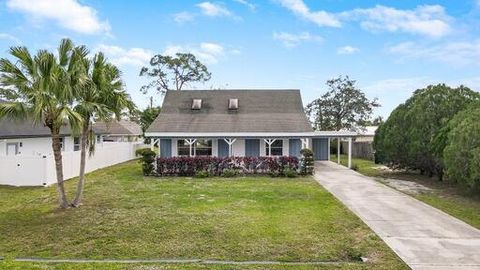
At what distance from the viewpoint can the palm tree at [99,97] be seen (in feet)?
40.3

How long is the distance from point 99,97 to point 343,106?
3727 cm

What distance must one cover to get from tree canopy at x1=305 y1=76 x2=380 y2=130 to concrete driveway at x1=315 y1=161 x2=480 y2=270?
30237mm

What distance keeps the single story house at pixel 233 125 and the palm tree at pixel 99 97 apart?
1014 centimetres

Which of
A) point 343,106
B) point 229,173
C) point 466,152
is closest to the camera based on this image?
point 466,152

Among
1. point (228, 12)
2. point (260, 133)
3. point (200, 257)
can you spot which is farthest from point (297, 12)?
point (200, 257)

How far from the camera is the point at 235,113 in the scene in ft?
88.8

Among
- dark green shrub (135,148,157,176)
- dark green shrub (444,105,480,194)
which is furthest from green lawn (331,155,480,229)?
dark green shrub (135,148,157,176)

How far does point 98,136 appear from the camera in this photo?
117 ft

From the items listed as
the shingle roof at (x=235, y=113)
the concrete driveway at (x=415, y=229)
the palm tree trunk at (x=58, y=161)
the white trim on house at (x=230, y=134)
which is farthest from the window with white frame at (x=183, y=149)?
the palm tree trunk at (x=58, y=161)

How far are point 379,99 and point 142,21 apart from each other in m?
35.6

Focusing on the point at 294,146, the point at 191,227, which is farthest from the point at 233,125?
the point at 191,227

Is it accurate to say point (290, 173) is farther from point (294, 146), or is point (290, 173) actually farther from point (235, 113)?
point (235, 113)

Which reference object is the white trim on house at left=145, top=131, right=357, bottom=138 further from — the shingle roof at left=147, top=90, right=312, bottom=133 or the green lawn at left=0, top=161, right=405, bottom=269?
the green lawn at left=0, top=161, right=405, bottom=269

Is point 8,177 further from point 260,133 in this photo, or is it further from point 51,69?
point 260,133
